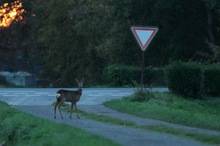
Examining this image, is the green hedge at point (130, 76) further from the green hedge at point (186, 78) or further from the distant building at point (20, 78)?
the distant building at point (20, 78)

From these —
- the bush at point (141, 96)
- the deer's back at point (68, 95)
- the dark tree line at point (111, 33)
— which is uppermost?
the dark tree line at point (111, 33)

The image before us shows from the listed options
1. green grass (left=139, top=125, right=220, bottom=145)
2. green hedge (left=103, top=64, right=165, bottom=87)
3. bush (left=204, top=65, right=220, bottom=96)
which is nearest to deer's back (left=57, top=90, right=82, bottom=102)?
green grass (left=139, top=125, right=220, bottom=145)

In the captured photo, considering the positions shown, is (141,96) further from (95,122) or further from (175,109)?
(95,122)

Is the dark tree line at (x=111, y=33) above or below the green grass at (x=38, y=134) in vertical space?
above

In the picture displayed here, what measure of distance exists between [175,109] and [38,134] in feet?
30.5

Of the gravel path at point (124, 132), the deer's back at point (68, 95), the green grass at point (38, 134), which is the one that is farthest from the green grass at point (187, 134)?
the deer's back at point (68, 95)

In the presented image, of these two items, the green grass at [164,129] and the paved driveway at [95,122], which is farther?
the green grass at [164,129]

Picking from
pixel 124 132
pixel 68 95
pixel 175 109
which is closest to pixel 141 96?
pixel 175 109

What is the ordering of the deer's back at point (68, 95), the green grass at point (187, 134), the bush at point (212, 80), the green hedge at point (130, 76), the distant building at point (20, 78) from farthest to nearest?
the distant building at point (20, 78) < the green hedge at point (130, 76) < the bush at point (212, 80) < the deer's back at point (68, 95) < the green grass at point (187, 134)

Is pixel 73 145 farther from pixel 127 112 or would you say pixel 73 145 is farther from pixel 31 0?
pixel 31 0

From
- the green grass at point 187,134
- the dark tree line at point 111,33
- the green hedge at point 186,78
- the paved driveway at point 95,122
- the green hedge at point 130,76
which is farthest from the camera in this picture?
the dark tree line at point 111,33

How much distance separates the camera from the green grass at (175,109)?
56.6 ft

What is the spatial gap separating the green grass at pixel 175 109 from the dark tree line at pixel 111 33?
29.9 ft

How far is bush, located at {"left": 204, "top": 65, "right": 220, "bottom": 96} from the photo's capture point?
1088 inches
